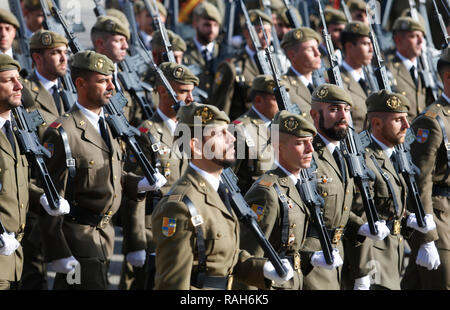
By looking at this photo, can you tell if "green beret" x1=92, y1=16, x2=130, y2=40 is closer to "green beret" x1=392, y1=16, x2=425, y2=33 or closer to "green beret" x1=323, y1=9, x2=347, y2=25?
"green beret" x1=323, y1=9, x2=347, y2=25

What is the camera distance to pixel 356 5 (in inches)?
564

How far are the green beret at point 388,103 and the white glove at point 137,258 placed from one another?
2.59m

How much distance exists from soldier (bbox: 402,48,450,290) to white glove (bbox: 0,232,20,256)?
4.14 meters

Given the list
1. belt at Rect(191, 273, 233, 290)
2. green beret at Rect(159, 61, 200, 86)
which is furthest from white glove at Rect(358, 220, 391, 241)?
belt at Rect(191, 273, 233, 290)

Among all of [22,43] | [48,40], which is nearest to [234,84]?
[22,43]

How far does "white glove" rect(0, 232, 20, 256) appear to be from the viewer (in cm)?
655

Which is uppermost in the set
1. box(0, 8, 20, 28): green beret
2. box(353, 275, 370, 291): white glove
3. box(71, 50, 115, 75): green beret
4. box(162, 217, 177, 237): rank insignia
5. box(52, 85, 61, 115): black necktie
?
box(0, 8, 20, 28): green beret

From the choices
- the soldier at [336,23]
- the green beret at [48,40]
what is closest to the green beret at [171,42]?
the green beret at [48,40]

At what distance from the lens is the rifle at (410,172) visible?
8.95 meters

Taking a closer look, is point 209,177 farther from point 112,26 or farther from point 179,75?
point 112,26

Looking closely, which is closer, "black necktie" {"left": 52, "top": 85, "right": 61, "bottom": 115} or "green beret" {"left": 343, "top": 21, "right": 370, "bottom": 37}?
"black necktie" {"left": 52, "top": 85, "right": 61, "bottom": 115}

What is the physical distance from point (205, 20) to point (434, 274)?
529 cm

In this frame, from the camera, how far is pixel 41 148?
727 centimetres
